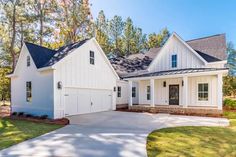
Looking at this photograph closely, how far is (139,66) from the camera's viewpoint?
22.2 metres

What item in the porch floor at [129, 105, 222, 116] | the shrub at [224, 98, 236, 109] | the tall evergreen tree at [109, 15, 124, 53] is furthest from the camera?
the tall evergreen tree at [109, 15, 124, 53]

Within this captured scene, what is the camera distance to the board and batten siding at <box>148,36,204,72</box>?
54.4ft

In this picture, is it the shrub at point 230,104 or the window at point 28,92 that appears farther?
the shrub at point 230,104

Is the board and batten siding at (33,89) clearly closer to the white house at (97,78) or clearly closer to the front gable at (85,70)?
the white house at (97,78)

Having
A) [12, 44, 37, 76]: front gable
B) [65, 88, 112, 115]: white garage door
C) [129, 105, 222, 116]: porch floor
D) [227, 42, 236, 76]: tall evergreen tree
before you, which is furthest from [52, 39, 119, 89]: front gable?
[227, 42, 236, 76]: tall evergreen tree

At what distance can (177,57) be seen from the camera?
17.4 metres

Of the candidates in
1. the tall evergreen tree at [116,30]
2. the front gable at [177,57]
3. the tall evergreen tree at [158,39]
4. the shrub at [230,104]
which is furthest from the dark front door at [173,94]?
the tall evergreen tree at [158,39]

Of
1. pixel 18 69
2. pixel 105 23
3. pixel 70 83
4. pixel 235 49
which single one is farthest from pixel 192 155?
pixel 235 49

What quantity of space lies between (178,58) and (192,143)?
11.8m

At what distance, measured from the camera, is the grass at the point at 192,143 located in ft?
18.5

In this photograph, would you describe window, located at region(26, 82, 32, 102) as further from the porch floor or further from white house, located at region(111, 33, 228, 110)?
the porch floor

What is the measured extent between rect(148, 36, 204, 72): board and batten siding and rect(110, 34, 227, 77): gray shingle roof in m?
0.93

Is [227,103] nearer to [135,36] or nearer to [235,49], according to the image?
[135,36]

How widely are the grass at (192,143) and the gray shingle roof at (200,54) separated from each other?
9.66 m
